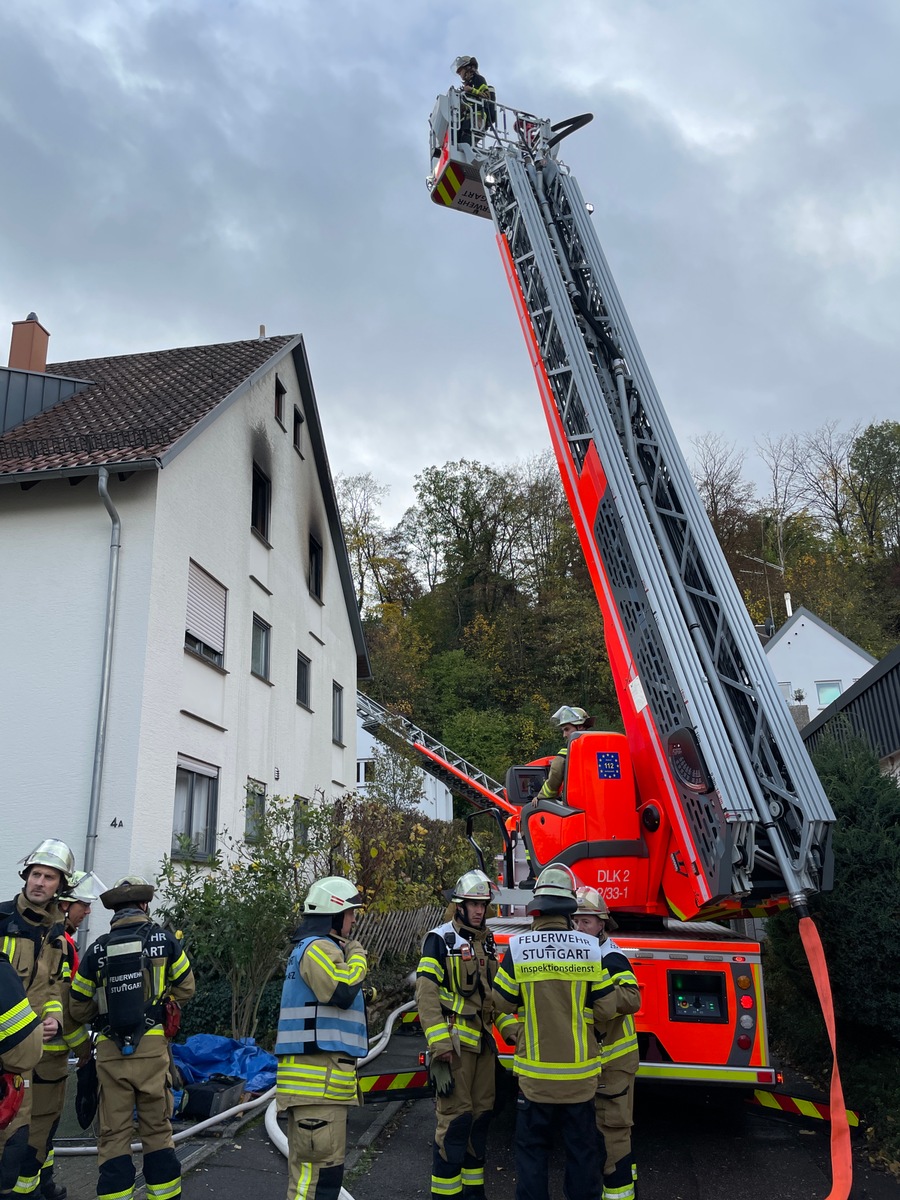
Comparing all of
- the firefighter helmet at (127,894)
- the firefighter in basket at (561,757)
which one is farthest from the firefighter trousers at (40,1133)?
the firefighter in basket at (561,757)

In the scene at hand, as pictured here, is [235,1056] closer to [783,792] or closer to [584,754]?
[584,754]

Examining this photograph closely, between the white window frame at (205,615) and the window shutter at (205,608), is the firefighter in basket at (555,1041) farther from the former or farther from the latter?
the window shutter at (205,608)

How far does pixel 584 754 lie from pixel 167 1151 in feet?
11.6

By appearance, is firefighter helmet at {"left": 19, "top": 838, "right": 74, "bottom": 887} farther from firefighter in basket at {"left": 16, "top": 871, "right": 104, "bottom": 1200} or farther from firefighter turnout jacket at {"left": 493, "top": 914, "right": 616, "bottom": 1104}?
firefighter turnout jacket at {"left": 493, "top": 914, "right": 616, "bottom": 1104}

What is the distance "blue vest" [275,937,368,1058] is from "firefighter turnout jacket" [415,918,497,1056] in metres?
0.76

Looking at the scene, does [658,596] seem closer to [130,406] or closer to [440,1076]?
[440,1076]

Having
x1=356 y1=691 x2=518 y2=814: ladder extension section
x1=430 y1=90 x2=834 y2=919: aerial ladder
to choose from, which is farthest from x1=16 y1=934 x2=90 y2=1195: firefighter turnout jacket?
x1=356 y1=691 x2=518 y2=814: ladder extension section

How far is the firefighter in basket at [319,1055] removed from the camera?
422cm

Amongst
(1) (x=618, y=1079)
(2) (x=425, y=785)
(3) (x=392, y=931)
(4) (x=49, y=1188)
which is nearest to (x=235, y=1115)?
(4) (x=49, y=1188)

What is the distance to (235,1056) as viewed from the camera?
7.61 m

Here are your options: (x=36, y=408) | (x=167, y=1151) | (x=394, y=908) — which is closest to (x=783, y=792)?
(x=167, y=1151)

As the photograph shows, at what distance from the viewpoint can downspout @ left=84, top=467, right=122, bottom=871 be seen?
945 cm

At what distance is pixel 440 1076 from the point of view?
5.03 m

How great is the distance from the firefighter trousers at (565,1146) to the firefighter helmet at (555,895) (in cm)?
93
